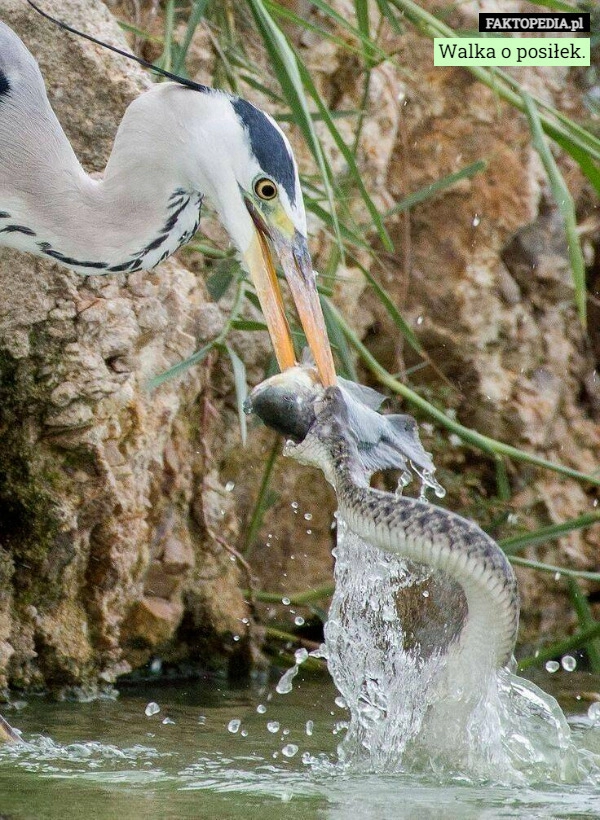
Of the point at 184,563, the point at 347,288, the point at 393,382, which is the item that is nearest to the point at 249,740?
the point at 184,563

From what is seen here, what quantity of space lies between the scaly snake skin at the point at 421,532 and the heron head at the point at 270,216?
0.23 metres

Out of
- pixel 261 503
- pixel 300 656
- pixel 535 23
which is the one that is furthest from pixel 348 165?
pixel 535 23

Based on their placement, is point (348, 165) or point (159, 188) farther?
point (348, 165)

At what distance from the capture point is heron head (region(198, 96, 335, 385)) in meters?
2.69

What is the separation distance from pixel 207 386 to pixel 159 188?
1.11 meters

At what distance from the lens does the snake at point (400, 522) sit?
235 centimetres

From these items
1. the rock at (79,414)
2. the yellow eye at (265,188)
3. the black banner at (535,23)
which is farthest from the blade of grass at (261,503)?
the black banner at (535,23)

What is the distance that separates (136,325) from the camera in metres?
3.37

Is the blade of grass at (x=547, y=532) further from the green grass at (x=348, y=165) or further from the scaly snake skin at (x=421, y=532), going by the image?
the scaly snake skin at (x=421, y=532)

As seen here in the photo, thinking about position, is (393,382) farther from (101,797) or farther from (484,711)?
(101,797)

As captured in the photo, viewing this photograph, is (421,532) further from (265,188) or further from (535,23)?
(535,23)

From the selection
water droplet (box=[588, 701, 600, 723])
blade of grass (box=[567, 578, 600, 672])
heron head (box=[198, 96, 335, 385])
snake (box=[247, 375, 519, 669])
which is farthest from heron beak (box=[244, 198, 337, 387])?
blade of grass (box=[567, 578, 600, 672])

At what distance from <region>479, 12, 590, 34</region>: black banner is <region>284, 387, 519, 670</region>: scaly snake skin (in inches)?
113

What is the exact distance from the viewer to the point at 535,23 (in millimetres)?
5258
